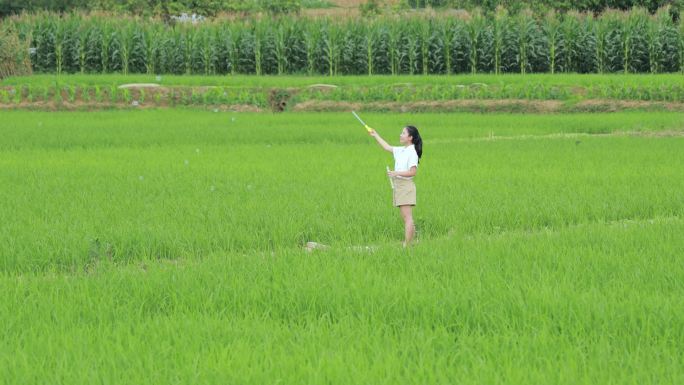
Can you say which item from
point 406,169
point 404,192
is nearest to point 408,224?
point 404,192

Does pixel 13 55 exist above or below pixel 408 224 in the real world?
above

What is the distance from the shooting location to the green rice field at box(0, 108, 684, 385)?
160 inches

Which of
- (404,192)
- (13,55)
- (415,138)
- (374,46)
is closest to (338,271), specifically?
(404,192)

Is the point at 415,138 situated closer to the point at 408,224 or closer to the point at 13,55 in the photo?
the point at 408,224

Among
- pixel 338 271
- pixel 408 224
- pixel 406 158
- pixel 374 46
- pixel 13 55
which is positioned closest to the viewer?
pixel 338 271

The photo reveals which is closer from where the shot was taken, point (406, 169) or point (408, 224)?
point (406, 169)

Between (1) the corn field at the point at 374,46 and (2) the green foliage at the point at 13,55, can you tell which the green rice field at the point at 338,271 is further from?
(1) the corn field at the point at 374,46

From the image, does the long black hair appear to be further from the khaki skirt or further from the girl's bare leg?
the girl's bare leg

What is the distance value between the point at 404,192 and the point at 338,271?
1.60m

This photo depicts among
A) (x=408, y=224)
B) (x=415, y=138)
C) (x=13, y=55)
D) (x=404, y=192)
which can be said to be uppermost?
(x=415, y=138)

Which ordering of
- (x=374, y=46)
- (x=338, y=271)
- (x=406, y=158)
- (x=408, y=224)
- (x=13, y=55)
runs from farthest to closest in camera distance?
(x=374, y=46) < (x=13, y=55) < (x=408, y=224) < (x=406, y=158) < (x=338, y=271)

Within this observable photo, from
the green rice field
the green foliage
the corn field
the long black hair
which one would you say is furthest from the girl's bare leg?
the corn field

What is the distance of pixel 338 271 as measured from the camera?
19.0ft

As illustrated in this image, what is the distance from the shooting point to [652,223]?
7.68m
